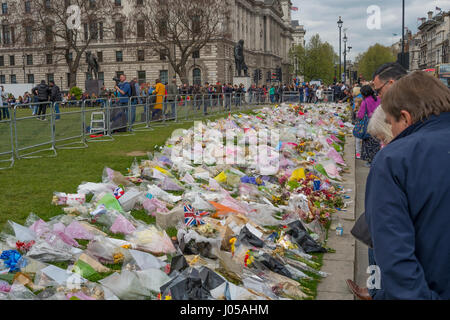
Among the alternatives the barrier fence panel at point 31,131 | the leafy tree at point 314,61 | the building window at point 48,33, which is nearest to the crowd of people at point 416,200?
the barrier fence panel at point 31,131

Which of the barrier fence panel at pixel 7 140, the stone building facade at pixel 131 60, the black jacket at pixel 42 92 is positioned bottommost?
the barrier fence panel at pixel 7 140

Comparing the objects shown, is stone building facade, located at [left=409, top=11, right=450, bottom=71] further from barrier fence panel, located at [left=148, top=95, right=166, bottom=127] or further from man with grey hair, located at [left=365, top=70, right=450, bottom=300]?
man with grey hair, located at [left=365, top=70, right=450, bottom=300]

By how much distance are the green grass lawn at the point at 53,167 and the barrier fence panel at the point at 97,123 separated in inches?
13.5

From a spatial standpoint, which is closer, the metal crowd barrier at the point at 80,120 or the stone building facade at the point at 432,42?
the metal crowd barrier at the point at 80,120

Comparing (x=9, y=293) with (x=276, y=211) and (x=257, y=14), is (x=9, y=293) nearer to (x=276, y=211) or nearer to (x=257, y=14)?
(x=276, y=211)

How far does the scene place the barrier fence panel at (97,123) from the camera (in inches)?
538

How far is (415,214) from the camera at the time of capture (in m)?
2.08

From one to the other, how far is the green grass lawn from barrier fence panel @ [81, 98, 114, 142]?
34 centimetres

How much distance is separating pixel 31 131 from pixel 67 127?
1585 mm

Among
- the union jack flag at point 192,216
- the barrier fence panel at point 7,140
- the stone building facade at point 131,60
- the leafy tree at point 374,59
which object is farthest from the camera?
the leafy tree at point 374,59

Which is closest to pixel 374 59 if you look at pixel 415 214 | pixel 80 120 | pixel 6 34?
pixel 6 34

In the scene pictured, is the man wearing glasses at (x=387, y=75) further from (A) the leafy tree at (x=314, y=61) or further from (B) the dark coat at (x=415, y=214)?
(A) the leafy tree at (x=314, y=61)

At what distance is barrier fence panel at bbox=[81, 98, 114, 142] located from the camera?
44.8ft

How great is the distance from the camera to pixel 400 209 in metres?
2.05
